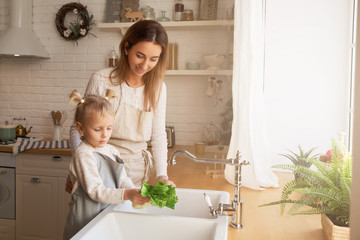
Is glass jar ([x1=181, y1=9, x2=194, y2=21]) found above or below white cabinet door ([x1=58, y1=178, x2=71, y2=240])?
above

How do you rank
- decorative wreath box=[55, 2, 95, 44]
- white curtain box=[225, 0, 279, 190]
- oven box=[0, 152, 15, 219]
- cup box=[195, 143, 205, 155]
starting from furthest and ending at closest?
decorative wreath box=[55, 2, 95, 44]
oven box=[0, 152, 15, 219]
cup box=[195, 143, 205, 155]
white curtain box=[225, 0, 279, 190]

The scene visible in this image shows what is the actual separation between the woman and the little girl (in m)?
0.37

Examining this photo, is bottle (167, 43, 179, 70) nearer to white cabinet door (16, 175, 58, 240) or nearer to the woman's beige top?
white cabinet door (16, 175, 58, 240)

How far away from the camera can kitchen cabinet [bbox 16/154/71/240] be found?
2906mm

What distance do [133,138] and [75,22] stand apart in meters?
2.18

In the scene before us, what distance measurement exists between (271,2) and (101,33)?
1.62 metres

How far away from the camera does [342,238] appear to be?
3.59ft

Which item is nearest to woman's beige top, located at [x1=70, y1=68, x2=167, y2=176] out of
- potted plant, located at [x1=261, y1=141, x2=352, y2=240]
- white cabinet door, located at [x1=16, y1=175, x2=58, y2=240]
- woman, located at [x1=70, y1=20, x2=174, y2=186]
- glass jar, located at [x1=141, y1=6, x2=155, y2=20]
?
woman, located at [x1=70, y1=20, x2=174, y2=186]

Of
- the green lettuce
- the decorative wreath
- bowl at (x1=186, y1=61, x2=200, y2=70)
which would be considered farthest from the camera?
the decorative wreath

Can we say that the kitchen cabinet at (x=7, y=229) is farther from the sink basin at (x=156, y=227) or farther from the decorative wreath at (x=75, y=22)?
the sink basin at (x=156, y=227)

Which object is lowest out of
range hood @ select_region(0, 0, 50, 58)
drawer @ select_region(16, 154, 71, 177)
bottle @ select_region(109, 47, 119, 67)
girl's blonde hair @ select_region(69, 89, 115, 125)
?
drawer @ select_region(16, 154, 71, 177)

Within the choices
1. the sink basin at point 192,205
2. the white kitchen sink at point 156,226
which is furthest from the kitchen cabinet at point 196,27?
the white kitchen sink at point 156,226

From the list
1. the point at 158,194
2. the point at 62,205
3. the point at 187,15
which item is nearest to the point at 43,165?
the point at 62,205

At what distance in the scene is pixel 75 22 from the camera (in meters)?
3.46
